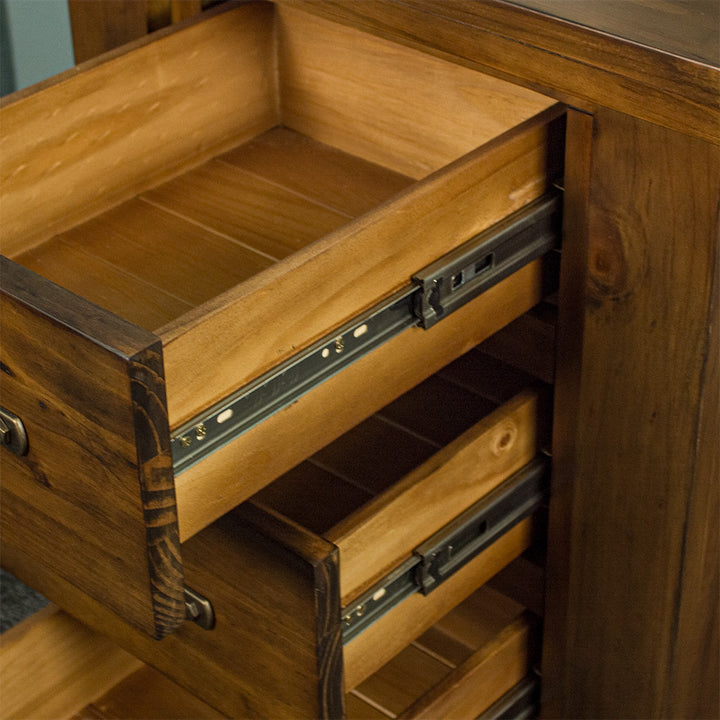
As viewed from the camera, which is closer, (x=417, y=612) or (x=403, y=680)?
(x=417, y=612)

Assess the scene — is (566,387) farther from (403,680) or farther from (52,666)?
(52,666)

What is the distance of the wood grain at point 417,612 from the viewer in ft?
3.14

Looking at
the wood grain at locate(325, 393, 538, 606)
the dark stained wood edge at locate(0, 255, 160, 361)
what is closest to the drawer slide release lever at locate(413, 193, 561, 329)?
the wood grain at locate(325, 393, 538, 606)

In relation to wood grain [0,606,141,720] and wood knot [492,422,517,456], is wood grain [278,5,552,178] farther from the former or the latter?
wood grain [0,606,141,720]

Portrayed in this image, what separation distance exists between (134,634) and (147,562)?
248 mm

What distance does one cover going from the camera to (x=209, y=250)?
1074 mm

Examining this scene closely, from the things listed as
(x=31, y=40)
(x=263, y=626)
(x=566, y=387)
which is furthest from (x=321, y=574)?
(x=31, y=40)

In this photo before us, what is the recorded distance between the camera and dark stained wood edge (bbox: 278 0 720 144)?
0.82m

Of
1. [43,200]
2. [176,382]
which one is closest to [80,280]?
[43,200]

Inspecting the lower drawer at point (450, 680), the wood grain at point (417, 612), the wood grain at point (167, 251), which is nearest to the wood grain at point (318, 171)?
the wood grain at point (167, 251)

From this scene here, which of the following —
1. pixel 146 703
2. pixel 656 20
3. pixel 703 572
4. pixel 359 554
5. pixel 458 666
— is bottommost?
pixel 146 703

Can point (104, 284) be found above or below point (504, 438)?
above

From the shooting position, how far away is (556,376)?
40.6 inches

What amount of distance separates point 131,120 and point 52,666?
1.63 feet
